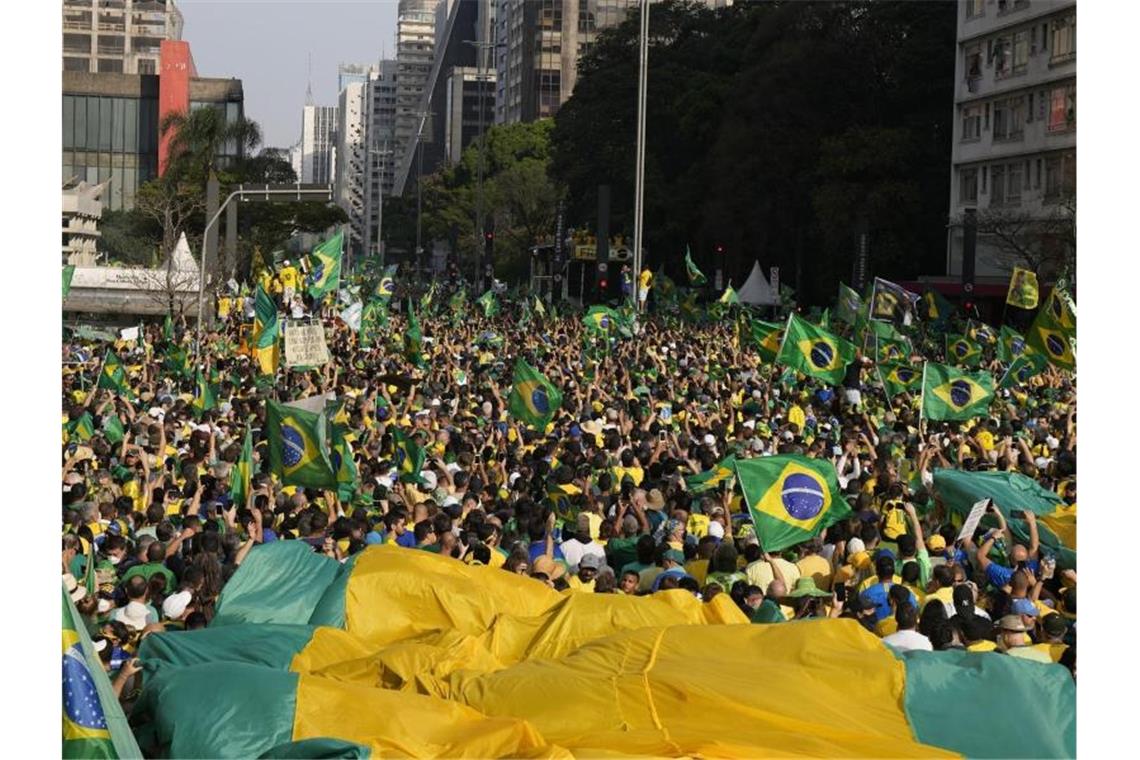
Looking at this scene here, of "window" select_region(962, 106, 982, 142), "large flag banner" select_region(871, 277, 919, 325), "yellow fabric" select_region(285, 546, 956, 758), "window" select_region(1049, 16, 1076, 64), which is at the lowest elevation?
"yellow fabric" select_region(285, 546, 956, 758)

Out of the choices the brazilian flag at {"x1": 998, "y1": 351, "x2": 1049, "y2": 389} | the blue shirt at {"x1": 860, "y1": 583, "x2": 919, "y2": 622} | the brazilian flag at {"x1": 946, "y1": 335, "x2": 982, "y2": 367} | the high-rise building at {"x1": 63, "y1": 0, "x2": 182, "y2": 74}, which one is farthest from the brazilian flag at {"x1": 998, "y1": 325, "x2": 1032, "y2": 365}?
the high-rise building at {"x1": 63, "y1": 0, "x2": 182, "y2": 74}

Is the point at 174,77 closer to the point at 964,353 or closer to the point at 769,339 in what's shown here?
the point at 964,353

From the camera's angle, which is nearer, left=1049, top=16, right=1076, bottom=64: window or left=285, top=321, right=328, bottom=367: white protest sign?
left=285, top=321, right=328, bottom=367: white protest sign

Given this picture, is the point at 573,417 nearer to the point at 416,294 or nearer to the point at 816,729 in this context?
the point at 816,729

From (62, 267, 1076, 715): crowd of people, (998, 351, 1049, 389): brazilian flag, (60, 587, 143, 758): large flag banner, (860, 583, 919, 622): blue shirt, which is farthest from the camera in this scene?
(998, 351, 1049, 389): brazilian flag

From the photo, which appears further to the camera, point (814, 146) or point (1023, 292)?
point (814, 146)

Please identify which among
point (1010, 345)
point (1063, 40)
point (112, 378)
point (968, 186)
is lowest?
point (112, 378)

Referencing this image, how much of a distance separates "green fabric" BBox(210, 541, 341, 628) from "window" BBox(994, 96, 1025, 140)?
44612 millimetres

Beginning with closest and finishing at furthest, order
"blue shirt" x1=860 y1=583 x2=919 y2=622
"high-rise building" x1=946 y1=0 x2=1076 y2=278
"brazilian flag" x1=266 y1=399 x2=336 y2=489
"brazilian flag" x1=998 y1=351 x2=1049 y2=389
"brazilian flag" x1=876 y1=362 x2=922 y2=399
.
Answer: "blue shirt" x1=860 y1=583 x2=919 y2=622
"brazilian flag" x1=266 y1=399 x2=336 y2=489
"brazilian flag" x1=876 y1=362 x2=922 y2=399
"brazilian flag" x1=998 y1=351 x2=1049 y2=389
"high-rise building" x1=946 y1=0 x2=1076 y2=278

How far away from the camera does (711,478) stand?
44.0 feet

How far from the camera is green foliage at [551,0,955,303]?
51.4 metres

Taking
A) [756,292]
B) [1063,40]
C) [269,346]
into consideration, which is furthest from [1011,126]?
[269,346]

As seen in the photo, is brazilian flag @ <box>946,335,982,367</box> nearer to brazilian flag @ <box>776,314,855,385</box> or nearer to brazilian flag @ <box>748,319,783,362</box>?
brazilian flag @ <box>748,319,783,362</box>

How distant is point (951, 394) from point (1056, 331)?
3923mm
